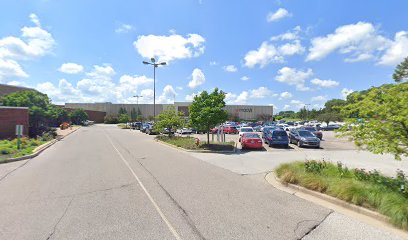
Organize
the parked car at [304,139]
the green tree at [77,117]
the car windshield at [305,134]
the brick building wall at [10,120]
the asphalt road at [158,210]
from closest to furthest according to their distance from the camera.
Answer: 1. the asphalt road at [158,210]
2. the parked car at [304,139]
3. the car windshield at [305,134]
4. the brick building wall at [10,120]
5. the green tree at [77,117]

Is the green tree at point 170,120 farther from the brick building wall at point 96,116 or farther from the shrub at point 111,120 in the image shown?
the brick building wall at point 96,116

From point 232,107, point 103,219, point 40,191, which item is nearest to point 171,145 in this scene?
point 40,191

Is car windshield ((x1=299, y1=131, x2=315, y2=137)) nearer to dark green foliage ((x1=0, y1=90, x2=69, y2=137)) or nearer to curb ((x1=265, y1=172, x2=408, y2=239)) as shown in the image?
curb ((x1=265, y1=172, x2=408, y2=239))

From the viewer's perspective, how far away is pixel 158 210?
6.35m

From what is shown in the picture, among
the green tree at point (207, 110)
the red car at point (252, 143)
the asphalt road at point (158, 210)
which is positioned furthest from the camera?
the red car at point (252, 143)

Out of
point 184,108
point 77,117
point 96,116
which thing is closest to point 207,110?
point 77,117

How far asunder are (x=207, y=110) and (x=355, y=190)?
44.8ft

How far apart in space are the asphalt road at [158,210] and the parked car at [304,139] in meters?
13.5

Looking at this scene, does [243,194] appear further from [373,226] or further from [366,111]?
[366,111]

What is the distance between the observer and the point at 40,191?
8.16m

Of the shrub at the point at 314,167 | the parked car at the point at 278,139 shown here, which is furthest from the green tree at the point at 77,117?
the shrub at the point at 314,167

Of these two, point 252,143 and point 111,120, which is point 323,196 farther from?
point 111,120

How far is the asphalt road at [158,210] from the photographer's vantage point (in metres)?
5.10

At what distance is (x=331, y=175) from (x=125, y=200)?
20.7 feet
